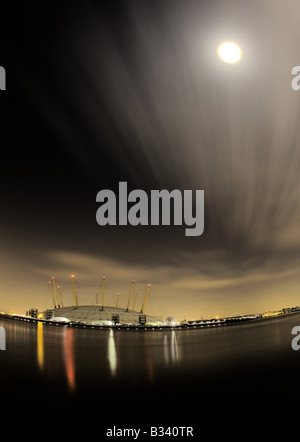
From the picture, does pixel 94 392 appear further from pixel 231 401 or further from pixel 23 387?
pixel 231 401

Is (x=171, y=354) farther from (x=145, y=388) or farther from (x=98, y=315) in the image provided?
(x=98, y=315)

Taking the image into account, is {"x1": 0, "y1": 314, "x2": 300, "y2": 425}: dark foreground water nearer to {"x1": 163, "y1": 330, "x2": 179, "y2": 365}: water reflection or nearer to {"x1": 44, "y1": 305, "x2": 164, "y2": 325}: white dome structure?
{"x1": 163, "y1": 330, "x2": 179, "y2": 365}: water reflection

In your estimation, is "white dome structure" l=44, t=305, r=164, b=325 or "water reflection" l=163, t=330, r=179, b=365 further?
"white dome structure" l=44, t=305, r=164, b=325

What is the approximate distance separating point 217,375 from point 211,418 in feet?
10.6

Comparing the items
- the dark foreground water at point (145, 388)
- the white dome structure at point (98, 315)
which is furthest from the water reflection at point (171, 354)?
the white dome structure at point (98, 315)

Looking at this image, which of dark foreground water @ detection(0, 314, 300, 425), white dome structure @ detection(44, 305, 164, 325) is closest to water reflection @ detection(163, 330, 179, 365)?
dark foreground water @ detection(0, 314, 300, 425)

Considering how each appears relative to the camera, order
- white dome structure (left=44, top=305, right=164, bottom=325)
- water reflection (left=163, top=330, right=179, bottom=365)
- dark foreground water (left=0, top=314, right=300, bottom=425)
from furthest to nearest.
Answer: white dome structure (left=44, top=305, right=164, bottom=325) < water reflection (left=163, top=330, right=179, bottom=365) < dark foreground water (left=0, top=314, right=300, bottom=425)

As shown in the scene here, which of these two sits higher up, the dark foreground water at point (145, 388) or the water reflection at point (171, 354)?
the dark foreground water at point (145, 388)

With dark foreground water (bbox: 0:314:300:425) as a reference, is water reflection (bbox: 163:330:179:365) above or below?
below

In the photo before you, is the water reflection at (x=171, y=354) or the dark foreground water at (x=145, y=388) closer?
the dark foreground water at (x=145, y=388)

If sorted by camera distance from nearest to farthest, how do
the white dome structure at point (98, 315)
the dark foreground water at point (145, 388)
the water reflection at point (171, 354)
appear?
the dark foreground water at point (145, 388) < the water reflection at point (171, 354) < the white dome structure at point (98, 315)

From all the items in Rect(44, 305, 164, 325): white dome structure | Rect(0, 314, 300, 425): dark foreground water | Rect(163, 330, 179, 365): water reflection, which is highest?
Rect(0, 314, 300, 425): dark foreground water

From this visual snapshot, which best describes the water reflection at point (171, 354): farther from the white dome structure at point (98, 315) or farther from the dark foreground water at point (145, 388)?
the white dome structure at point (98, 315)

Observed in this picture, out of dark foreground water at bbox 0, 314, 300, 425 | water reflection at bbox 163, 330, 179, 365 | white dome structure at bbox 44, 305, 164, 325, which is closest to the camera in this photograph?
dark foreground water at bbox 0, 314, 300, 425
